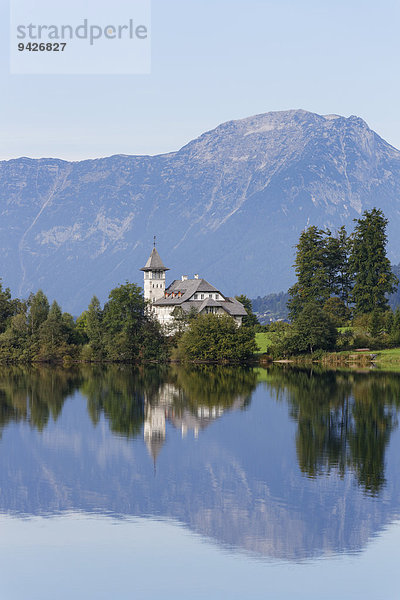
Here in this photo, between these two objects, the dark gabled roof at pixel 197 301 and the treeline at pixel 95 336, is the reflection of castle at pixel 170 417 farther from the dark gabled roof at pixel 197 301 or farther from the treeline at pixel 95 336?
the dark gabled roof at pixel 197 301

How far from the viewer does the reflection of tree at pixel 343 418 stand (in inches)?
1385

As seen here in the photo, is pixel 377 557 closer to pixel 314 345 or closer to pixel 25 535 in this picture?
pixel 25 535

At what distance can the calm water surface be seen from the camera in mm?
22406

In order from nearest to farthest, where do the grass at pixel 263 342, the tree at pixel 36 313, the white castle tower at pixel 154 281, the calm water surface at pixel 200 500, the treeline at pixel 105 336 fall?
the calm water surface at pixel 200 500 < the treeline at pixel 105 336 < the grass at pixel 263 342 < the tree at pixel 36 313 < the white castle tower at pixel 154 281

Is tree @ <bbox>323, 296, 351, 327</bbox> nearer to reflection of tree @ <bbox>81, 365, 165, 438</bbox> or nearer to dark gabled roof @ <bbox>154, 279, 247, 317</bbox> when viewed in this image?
dark gabled roof @ <bbox>154, 279, 247, 317</bbox>

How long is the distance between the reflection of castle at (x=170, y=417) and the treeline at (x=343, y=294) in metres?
36.7

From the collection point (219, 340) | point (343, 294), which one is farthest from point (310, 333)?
point (343, 294)

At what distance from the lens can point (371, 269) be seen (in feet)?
366

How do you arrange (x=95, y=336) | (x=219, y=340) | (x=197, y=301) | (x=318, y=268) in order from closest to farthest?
(x=219, y=340), (x=95, y=336), (x=318, y=268), (x=197, y=301)

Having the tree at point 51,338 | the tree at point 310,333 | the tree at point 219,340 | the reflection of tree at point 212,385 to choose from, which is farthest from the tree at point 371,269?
the tree at point 51,338

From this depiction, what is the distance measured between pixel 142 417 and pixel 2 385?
23021mm

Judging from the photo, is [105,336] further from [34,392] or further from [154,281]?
[34,392]

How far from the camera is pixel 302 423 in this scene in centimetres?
4700

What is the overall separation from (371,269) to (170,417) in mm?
66701
